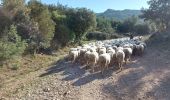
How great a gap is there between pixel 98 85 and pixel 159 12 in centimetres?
2635

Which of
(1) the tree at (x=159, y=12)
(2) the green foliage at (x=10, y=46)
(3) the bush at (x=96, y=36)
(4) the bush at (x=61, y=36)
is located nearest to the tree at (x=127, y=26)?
(3) the bush at (x=96, y=36)

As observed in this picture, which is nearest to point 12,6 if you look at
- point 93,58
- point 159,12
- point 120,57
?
point 93,58

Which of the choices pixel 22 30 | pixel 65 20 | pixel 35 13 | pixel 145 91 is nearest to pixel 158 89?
pixel 145 91

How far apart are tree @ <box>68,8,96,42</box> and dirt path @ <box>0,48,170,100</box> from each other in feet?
99.6

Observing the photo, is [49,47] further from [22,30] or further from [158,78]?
A: [158,78]

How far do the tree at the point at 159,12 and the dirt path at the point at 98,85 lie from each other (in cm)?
1919

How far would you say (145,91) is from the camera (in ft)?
62.0

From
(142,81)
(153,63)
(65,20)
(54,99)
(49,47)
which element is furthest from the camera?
(65,20)

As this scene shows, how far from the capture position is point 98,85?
2048cm

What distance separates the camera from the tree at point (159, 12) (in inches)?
1713

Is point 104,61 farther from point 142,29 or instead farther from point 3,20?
point 142,29

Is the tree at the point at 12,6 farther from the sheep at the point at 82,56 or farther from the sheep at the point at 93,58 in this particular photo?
the sheep at the point at 93,58

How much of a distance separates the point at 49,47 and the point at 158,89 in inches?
996

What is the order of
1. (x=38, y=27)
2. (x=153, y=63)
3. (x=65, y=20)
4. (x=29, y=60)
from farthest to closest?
(x=65, y=20), (x=38, y=27), (x=29, y=60), (x=153, y=63)
